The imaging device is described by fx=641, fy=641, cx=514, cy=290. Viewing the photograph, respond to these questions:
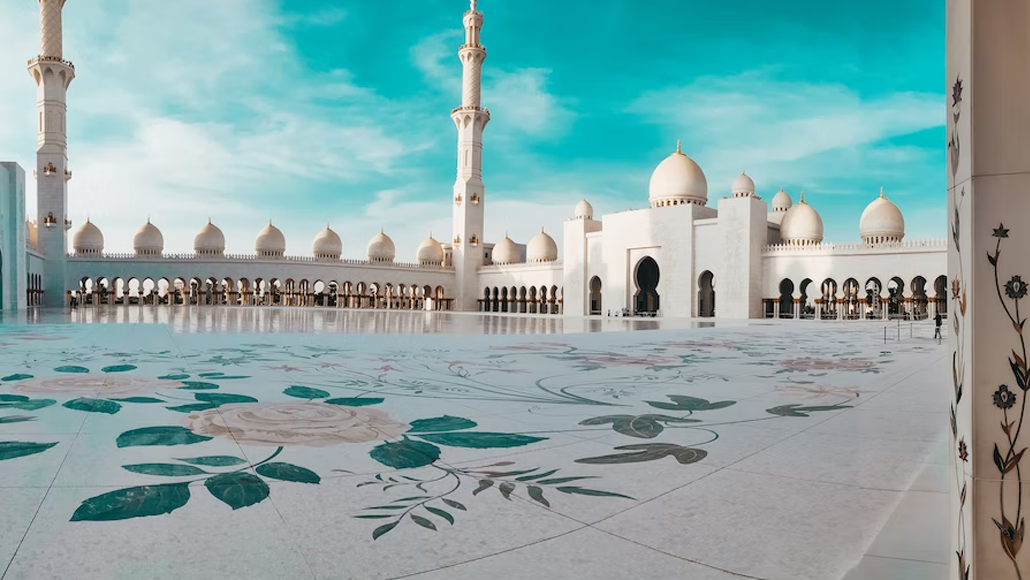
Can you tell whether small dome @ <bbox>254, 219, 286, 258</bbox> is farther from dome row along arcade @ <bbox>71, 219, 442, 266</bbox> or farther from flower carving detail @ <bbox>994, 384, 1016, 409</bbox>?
flower carving detail @ <bbox>994, 384, 1016, 409</bbox>

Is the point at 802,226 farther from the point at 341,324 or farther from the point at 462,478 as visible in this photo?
the point at 462,478

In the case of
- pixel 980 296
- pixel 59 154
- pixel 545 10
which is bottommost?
pixel 980 296

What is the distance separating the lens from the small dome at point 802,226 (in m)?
23.6

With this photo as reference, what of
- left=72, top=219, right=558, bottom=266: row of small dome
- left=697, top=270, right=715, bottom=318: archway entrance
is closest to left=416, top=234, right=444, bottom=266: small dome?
left=72, top=219, right=558, bottom=266: row of small dome

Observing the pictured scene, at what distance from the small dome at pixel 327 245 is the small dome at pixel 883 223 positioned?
23.3 meters

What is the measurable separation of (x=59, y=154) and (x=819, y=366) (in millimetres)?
28294

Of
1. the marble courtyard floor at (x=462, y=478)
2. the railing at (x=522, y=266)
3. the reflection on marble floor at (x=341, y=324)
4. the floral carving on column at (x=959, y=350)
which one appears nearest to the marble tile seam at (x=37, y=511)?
the marble courtyard floor at (x=462, y=478)

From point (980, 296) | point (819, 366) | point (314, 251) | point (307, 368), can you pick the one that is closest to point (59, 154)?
point (314, 251)

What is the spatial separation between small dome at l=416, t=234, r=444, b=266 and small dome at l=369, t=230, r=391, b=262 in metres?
1.48

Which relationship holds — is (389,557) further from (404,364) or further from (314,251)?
(314,251)

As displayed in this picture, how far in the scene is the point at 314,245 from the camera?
31.8 meters

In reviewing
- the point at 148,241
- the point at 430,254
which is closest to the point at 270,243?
the point at 148,241

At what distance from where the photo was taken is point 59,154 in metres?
24.3

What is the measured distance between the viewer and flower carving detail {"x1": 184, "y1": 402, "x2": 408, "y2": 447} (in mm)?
1994
